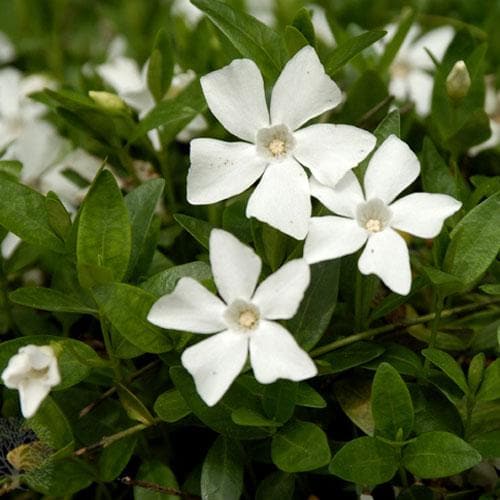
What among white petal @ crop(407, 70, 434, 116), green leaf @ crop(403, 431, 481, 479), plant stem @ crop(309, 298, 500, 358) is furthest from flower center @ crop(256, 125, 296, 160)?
white petal @ crop(407, 70, 434, 116)

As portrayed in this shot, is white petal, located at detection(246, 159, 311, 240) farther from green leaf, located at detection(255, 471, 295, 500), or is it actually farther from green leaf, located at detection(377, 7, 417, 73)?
green leaf, located at detection(377, 7, 417, 73)

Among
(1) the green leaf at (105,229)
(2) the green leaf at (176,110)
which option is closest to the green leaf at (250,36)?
(2) the green leaf at (176,110)

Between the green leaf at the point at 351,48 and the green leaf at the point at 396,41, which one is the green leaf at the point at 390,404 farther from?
the green leaf at the point at 396,41

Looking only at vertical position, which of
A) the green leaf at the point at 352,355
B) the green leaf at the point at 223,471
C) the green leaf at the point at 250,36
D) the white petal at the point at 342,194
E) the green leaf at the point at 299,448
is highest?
the green leaf at the point at 250,36

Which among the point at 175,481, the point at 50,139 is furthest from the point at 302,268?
the point at 50,139

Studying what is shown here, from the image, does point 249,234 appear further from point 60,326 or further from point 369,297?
point 60,326
